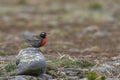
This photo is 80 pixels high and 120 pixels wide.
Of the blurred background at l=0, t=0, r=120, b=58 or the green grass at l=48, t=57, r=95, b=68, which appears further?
the blurred background at l=0, t=0, r=120, b=58

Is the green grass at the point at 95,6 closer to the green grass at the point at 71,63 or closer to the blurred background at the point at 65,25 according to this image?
the blurred background at the point at 65,25

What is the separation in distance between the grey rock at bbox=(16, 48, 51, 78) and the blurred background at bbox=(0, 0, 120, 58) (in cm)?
301

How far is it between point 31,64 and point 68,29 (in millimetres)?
14726

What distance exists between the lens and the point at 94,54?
1641cm

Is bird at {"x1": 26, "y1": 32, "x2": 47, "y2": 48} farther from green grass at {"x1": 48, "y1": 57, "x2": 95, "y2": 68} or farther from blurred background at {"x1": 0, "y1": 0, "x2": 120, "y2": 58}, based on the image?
blurred background at {"x1": 0, "y1": 0, "x2": 120, "y2": 58}

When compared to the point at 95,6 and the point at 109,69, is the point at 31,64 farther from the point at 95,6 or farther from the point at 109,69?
the point at 95,6

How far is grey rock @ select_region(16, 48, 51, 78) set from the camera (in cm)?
1192

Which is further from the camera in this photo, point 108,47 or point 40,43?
point 108,47

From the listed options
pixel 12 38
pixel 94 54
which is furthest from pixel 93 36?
pixel 94 54

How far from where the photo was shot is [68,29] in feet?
87.2

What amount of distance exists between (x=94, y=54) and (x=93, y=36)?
6.81 meters

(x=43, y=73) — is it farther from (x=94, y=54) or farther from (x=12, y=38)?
(x=12, y=38)

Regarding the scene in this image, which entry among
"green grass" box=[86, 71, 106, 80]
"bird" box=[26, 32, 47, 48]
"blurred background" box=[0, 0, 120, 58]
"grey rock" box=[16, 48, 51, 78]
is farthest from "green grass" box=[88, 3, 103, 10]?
"green grass" box=[86, 71, 106, 80]

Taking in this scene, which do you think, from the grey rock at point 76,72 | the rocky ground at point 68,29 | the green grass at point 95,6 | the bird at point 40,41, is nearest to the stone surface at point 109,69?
the rocky ground at point 68,29
